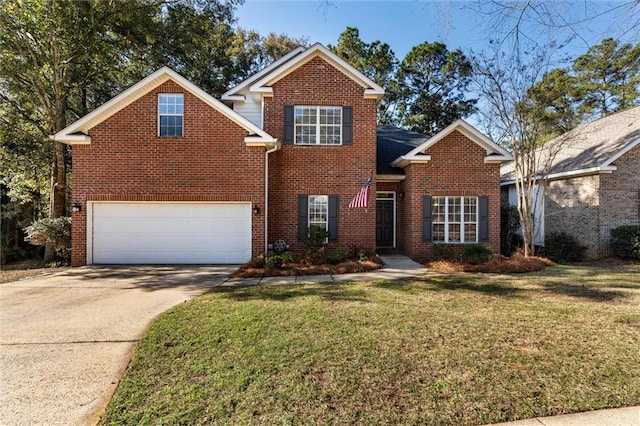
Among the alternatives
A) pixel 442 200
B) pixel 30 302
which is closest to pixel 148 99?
pixel 30 302

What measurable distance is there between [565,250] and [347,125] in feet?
31.9

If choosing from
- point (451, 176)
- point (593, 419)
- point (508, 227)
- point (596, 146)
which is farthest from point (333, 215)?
point (596, 146)

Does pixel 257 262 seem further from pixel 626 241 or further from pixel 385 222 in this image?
pixel 626 241

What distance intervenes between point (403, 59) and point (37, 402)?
30687 millimetres

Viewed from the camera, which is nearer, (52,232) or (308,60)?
(52,232)

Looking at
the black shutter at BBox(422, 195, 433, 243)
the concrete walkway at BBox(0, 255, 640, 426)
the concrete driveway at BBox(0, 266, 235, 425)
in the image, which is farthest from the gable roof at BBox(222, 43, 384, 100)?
the concrete driveway at BBox(0, 266, 235, 425)

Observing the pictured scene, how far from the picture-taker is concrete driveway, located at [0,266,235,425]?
3.12 m

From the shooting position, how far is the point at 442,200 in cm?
1248

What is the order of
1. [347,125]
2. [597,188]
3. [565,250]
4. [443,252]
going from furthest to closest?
1. [565,250]
2. [597,188]
3. [347,125]
4. [443,252]

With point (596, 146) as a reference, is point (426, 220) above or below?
below

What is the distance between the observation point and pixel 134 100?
430 inches

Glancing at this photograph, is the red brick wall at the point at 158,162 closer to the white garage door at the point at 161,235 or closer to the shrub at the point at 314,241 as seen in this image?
the white garage door at the point at 161,235

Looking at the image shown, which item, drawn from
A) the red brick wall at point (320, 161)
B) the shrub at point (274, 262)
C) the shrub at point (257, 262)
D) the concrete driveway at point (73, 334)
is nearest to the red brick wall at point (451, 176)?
the red brick wall at point (320, 161)

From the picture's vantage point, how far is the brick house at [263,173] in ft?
35.9
